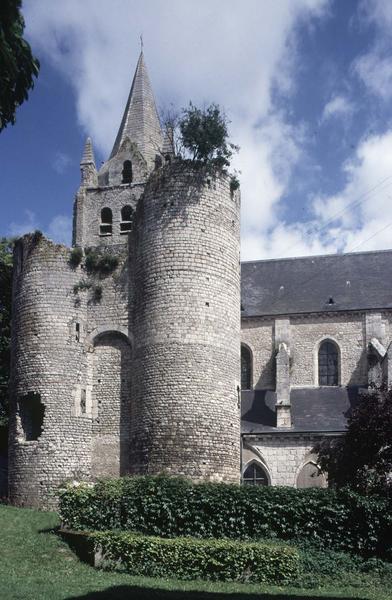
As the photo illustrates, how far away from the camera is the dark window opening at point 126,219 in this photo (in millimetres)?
28688

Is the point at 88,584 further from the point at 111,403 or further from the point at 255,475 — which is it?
the point at 255,475

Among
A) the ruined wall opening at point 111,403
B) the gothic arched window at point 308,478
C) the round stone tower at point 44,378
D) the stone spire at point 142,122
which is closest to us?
the round stone tower at point 44,378

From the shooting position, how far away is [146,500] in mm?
19594

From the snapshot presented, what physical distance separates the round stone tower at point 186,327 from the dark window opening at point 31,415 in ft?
10.1

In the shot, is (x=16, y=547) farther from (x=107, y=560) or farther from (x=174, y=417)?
(x=174, y=417)

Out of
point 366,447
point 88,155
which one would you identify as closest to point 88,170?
point 88,155

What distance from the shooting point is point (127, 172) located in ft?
98.0

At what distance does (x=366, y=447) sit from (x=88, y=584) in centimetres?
1004

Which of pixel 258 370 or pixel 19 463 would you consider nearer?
pixel 19 463

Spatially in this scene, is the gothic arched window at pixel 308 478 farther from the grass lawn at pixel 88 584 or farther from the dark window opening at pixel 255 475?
the grass lawn at pixel 88 584

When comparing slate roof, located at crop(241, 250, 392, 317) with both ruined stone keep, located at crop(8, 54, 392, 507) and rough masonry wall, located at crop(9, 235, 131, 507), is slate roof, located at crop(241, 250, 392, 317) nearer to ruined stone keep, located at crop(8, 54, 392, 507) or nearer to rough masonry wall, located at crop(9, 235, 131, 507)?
ruined stone keep, located at crop(8, 54, 392, 507)

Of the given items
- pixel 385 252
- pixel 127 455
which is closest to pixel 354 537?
pixel 127 455

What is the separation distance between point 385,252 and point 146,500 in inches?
838

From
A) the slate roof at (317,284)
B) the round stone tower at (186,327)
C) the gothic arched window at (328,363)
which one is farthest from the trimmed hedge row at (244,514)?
the slate roof at (317,284)
